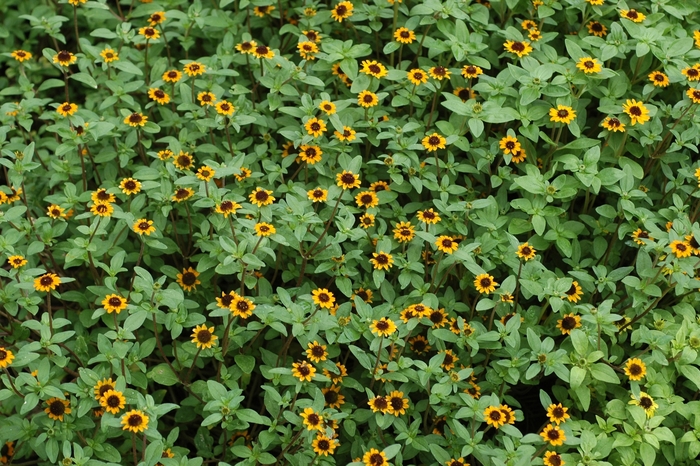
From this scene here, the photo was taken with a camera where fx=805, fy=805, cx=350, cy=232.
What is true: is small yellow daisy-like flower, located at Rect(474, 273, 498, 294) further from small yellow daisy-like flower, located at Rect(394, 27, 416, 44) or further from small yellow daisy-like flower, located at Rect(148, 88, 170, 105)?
small yellow daisy-like flower, located at Rect(148, 88, 170, 105)

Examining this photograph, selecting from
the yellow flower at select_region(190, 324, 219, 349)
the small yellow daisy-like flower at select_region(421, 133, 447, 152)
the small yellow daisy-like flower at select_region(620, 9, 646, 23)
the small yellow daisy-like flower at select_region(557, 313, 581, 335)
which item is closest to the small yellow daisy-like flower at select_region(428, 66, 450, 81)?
the small yellow daisy-like flower at select_region(421, 133, 447, 152)

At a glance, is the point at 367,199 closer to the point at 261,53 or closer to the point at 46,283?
the point at 261,53

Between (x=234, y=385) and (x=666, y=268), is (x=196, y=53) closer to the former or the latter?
(x=234, y=385)

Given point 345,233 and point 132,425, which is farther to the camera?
point 345,233

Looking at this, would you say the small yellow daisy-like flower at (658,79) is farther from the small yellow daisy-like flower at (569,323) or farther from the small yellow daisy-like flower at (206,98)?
the small yellow daisy-like flower at (206,98)

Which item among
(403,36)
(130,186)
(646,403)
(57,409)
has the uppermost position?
(403,36)

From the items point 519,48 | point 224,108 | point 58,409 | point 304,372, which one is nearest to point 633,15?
point 519,48

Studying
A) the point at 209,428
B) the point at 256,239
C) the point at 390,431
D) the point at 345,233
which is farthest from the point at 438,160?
the point at 209,428
